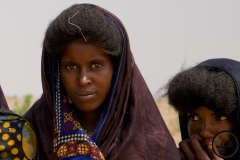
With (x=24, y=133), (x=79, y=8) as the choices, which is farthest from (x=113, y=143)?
(x=79, y=8)

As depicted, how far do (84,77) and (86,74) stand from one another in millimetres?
26

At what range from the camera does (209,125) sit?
3.84 meters

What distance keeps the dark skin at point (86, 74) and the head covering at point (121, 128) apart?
0.09 m

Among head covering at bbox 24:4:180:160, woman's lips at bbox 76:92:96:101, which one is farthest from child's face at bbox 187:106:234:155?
woman's lips at bbox 76:92:96:101

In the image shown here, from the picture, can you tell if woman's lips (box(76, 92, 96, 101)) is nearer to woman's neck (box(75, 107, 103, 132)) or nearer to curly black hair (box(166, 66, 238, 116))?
woman's neck (box(75, 107, 103, 132))

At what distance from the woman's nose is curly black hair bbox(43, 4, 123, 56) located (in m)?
0.18

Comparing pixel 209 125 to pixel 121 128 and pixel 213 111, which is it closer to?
pixel 213 111

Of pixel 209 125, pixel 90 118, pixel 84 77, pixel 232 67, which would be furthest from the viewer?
pixel 232 67

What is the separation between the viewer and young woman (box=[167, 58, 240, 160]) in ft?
12.5

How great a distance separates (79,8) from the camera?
11.8ft

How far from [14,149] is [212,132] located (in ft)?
4.33

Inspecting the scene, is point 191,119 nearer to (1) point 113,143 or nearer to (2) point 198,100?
(2) point 198,100

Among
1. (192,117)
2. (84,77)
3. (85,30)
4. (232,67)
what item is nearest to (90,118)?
(84,77)

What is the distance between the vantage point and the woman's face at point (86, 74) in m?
3.48
